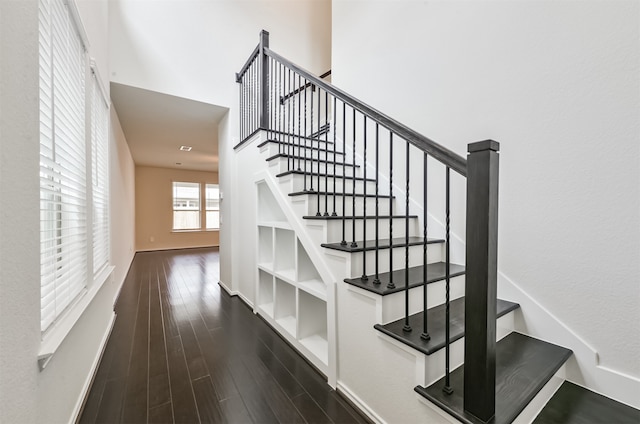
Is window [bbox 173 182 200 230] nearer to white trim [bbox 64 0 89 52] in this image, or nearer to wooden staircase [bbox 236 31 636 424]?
wooden staircase [bbox 236 31 636 424]

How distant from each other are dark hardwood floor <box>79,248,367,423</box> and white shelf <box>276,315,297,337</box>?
0.12m

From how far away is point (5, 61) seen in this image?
751 millimetres

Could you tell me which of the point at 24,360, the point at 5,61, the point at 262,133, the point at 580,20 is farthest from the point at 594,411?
the point at 262,133

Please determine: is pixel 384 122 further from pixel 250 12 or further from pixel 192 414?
pixel 250 12

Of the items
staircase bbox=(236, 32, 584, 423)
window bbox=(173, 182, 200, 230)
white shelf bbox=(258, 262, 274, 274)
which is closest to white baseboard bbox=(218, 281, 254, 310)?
staircase bbox=(236, 32, 584, 423)

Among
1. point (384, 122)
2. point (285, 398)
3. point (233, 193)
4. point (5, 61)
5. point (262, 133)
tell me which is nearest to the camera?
point (5, 61)

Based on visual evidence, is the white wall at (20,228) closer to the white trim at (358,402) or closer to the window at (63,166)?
Answer: the window at (63,166)

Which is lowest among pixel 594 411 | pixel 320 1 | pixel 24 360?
pixel 594 411

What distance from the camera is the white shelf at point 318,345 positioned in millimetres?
1789

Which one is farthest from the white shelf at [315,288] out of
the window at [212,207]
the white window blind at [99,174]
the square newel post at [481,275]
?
the window at [212,207]

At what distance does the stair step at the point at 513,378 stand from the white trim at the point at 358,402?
39 centimetres

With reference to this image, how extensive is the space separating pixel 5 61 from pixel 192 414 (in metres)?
1.66

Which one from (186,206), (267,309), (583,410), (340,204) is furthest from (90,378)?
(186,206)

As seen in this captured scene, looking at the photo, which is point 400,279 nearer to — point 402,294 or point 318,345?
point 402,294
